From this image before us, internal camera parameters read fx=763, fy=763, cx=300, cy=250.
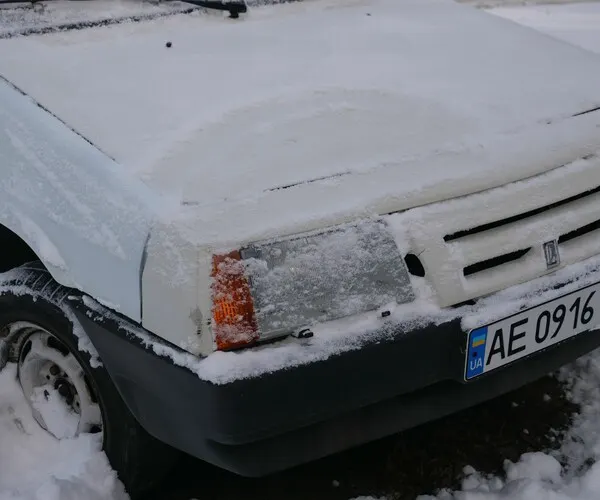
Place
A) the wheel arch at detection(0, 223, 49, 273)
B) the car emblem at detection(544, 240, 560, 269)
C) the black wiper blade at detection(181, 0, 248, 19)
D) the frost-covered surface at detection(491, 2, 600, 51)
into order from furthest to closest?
1. the frost-covered surface at detection(491, 2, 600, 51)
2. the black wiper blade at detection(181, 0, 248, 19)
3. the wheel arch at detection(0, 223, 49, 273)
4. the car emblem at detection(544, 240, 560, 269)

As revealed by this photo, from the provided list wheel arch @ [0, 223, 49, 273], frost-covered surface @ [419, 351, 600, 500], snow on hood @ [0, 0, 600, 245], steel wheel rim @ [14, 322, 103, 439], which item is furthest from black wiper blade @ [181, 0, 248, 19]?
frost-covered surface @ [419, 351, 600, 500]

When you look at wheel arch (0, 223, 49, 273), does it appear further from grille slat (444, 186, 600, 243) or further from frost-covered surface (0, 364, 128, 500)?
grille slat (444, 186, 600, 243)

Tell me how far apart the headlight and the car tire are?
573 mm

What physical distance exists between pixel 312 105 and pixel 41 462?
135 centimetres

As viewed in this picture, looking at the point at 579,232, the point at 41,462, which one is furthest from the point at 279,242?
the point at 41,462

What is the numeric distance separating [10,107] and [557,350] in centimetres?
167

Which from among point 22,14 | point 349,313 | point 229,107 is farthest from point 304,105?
point 22,14

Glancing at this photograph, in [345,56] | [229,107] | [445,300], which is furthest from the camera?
[345,56]

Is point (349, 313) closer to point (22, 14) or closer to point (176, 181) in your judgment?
point (176, 181)

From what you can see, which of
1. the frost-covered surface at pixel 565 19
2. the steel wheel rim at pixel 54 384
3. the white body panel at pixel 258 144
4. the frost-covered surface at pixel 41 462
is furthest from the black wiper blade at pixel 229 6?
the frost-covered surface at pixel 565 19

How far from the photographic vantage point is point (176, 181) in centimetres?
179

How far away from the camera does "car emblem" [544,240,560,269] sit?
2.01 metres

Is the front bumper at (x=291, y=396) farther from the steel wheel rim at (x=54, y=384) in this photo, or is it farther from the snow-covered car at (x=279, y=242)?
the steel wheel rim at (x=54, y=384)

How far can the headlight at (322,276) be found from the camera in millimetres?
1691
